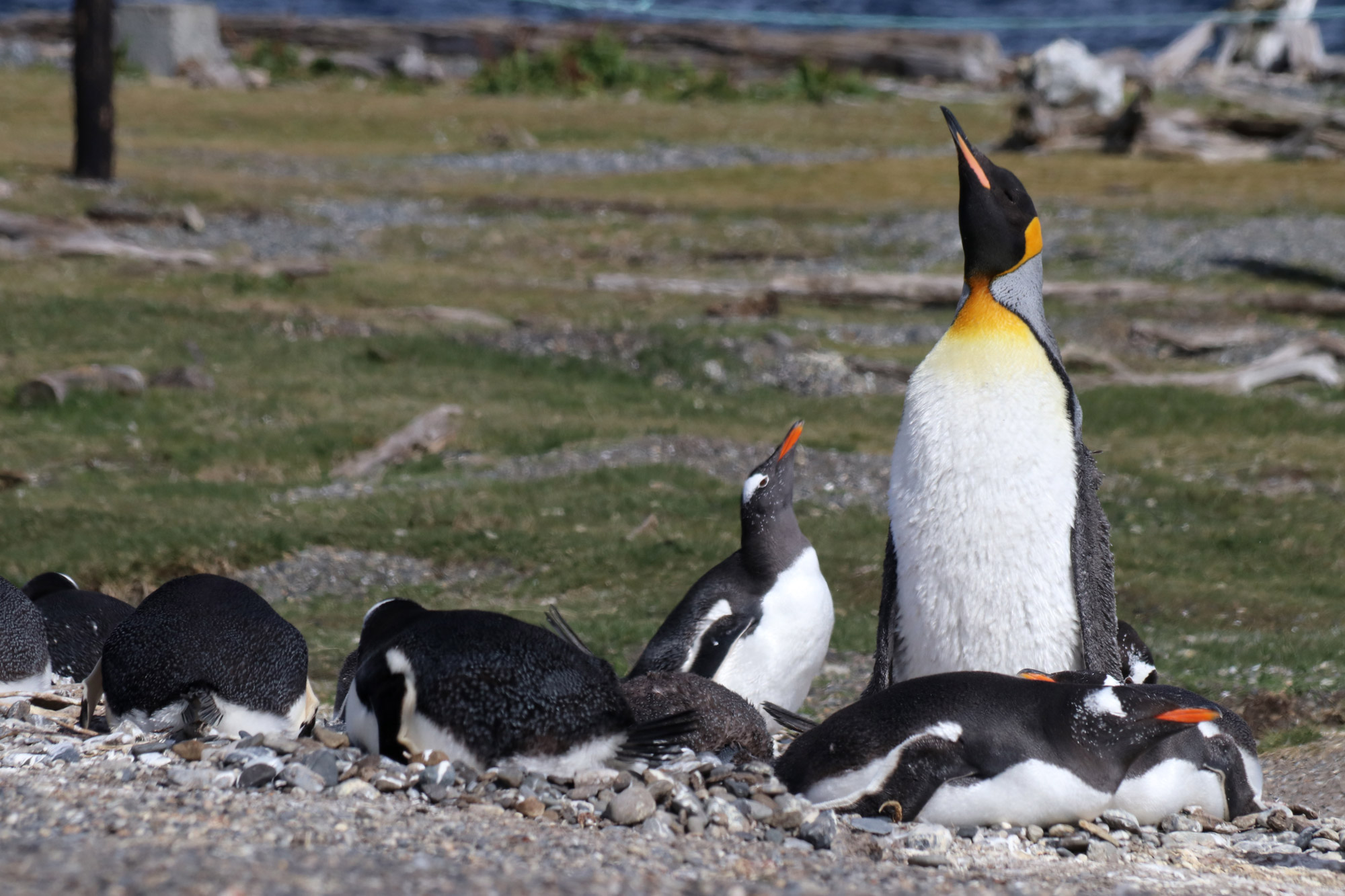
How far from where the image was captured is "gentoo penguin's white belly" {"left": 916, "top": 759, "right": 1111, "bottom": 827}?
4.89 meters

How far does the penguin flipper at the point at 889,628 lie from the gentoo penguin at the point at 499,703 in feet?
4.63

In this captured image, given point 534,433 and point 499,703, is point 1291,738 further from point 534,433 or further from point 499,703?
point 534,433

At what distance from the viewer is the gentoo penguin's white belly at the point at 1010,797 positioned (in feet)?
16.1

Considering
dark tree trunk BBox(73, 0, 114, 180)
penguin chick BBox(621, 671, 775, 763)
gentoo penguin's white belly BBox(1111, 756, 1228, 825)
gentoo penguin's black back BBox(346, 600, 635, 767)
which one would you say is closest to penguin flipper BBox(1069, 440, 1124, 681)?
gentoo penguin's white belly BBox(1111, 756, 1228, 825)

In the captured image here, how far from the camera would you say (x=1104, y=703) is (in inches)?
198

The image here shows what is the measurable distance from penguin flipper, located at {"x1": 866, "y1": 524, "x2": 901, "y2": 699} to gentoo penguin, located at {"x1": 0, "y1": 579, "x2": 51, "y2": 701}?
332 centimetres

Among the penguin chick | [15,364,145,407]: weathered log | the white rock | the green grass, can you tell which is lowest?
[15,364,145,407]: weathered log

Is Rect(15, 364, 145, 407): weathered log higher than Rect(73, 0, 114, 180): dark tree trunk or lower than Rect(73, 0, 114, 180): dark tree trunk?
lower

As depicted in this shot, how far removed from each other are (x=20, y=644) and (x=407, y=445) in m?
7.50

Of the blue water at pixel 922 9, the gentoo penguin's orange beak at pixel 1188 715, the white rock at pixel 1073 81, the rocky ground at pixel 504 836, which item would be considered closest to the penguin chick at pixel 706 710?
the rocky ground at pixel 504 836

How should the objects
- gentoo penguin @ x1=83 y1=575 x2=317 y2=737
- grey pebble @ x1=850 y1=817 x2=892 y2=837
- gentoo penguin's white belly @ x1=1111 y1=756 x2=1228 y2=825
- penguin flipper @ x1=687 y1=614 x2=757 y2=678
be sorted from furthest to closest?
penguin flipper @ x1=687 y1=614 x2=757 y2=678 < gentoo penguin @ x1=83 y1=575 x2=317 y2=737 < gentoo penguin's white belly @ x1=1111 y1=756 x2=1228 y2=825 < grey pebble @ x1=850 y1=817 x2=892 y2=837

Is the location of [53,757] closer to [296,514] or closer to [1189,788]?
[1189,788]

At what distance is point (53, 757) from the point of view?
4766 millimetres

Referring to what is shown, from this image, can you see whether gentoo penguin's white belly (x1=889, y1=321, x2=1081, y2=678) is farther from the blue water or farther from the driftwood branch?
the blue water
